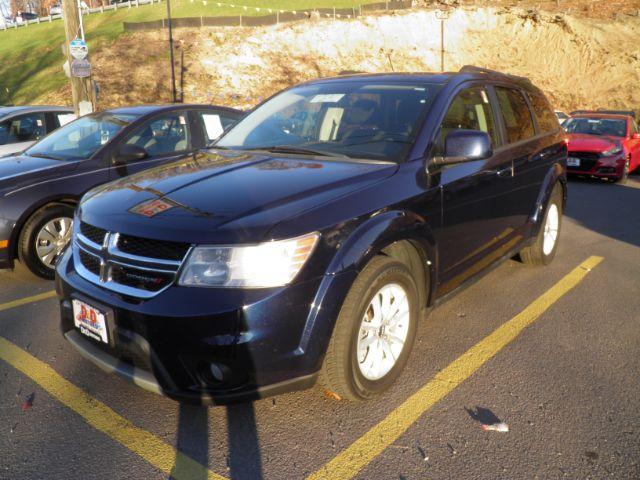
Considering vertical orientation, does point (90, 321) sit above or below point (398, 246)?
below

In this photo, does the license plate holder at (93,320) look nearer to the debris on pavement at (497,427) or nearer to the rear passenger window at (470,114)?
the debris on pavement at (497,427)

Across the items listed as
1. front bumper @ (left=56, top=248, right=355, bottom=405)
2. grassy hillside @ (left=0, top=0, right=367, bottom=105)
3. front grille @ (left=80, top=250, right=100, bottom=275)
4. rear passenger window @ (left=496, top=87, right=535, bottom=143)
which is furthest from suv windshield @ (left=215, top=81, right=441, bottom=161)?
grassy hillside @ (left=0, top=0, right=367, bottom=105)

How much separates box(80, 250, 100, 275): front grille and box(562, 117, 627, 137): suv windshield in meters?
12.0

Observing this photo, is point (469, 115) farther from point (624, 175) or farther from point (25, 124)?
point (624, 175)

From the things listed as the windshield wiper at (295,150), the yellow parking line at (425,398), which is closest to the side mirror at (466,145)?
the windshield wiper at (295,150)

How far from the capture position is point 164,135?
19.3 feet

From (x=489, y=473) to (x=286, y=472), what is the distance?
0.91 m

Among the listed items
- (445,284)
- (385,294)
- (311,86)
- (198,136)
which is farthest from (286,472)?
(198,136)

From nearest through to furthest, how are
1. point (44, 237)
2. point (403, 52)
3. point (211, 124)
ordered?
1. point (44, 237)
2. point (211, 124)
3. point (403, 52)

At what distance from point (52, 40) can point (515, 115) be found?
4713cm

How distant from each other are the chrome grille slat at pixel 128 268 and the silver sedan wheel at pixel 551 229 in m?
3.92

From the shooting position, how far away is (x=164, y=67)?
34.2 m

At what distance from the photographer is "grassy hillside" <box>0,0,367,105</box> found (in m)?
33.2

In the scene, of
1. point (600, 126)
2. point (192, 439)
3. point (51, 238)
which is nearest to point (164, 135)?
point (51, 238)
